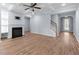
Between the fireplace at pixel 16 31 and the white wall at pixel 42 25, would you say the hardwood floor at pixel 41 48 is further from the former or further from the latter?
the fireplace at pixel 16 31

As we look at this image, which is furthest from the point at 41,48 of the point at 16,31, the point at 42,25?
the point at 16,31

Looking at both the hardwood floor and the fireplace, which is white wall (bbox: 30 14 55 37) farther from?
the fireplace

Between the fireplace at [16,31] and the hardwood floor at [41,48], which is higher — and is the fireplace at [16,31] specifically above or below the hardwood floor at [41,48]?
above

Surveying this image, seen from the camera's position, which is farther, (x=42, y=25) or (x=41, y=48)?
(x=42, y=25)

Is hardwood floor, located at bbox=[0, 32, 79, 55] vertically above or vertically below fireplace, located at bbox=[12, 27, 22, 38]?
below

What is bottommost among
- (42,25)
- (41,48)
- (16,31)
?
(41,48)

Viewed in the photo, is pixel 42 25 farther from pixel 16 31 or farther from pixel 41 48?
pixel 41 48

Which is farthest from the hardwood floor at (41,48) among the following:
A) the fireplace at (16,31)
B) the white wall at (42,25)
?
the fireplace at (16,31)

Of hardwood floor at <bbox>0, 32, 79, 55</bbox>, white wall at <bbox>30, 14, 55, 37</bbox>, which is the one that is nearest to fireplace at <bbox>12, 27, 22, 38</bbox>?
white wall at <bbox>30, 14, 55, 37</bbox>

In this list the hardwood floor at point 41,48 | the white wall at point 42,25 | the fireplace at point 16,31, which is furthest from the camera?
the fireplace at point 16,31

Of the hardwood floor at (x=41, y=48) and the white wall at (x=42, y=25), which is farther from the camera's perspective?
the white wall at (x=42, y=25)

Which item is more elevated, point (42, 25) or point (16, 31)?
point (42, 25)
